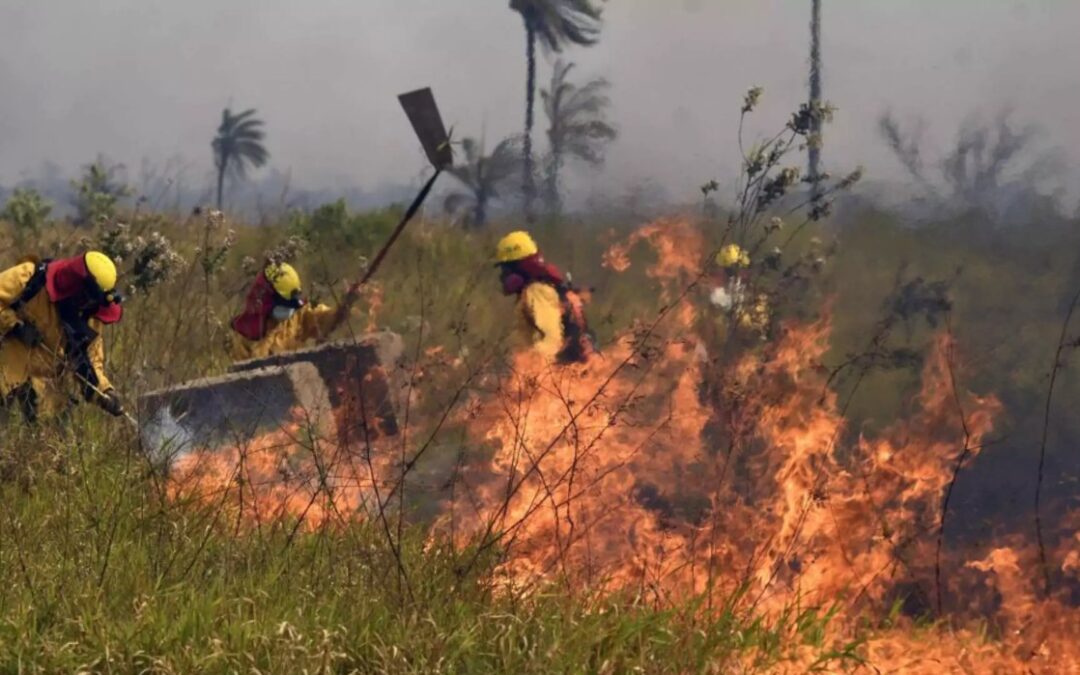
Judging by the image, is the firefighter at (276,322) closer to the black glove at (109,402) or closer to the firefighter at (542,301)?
the firefighter at (542,301)

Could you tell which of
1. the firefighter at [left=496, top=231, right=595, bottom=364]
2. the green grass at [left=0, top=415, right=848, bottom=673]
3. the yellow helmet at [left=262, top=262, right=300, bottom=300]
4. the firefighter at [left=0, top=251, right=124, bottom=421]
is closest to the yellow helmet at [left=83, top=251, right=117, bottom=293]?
the firefighter at [left=0, top=251, right=124, bottom=421]

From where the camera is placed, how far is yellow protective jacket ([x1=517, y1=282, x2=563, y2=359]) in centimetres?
772

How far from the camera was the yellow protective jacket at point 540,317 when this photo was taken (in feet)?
25.3

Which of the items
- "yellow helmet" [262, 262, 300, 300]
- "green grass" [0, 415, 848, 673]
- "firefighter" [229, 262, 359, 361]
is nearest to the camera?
"green grass" [0, 415, 848, 673]

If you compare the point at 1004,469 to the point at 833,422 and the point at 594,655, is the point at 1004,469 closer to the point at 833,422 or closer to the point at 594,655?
the point at 833,422

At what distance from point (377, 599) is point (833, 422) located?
6.68 ft

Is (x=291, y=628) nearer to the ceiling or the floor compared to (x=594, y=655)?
nearer to the ceiling

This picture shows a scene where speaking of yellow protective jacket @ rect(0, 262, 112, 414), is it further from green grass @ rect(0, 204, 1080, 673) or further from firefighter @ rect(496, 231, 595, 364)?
firefighter @ rect(496, 231, 595, 364)

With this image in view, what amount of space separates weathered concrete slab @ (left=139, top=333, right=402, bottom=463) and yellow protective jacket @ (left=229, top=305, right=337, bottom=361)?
499 mm

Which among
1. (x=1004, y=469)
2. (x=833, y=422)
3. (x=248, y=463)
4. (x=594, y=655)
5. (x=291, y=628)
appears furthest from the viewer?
(x=1004, y=469)

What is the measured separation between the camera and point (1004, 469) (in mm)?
7188

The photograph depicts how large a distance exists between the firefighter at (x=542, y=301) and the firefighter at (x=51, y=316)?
2.94 meters

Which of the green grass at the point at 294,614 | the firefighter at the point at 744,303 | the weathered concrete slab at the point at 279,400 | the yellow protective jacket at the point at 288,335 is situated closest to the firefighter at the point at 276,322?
the yellow protective jacket at the point at 288,335

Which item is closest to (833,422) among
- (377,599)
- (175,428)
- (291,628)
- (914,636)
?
(914,636)
